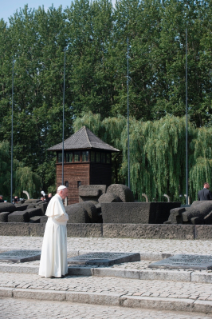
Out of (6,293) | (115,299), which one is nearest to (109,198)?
(6,293)

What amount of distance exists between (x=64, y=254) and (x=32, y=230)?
9152mm

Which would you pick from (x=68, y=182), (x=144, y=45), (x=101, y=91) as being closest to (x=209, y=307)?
(x=68, y=182)

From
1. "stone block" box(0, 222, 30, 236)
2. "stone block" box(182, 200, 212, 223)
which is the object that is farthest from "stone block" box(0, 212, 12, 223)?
"stone block" box(182, 200, 212, 223)

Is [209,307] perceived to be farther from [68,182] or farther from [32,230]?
[68,182]

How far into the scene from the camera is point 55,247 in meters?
8.80

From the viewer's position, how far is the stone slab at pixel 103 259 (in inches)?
374

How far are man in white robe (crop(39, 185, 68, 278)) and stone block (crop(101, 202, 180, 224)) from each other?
7.90 m

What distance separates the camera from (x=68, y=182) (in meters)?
45.4

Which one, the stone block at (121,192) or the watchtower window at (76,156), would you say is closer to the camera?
the stone block at (121,192)

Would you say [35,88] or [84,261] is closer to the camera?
[84,261]

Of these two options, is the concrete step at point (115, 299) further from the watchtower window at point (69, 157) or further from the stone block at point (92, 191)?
the watchtower window at point (69, 157)

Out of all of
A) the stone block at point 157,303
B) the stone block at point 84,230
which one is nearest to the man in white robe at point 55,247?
the stone block at point 157,303

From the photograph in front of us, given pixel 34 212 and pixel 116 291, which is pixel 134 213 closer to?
pixel 34 212

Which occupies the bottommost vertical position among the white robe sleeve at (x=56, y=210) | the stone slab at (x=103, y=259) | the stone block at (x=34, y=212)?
the stone slab at (x=103, y=259)
